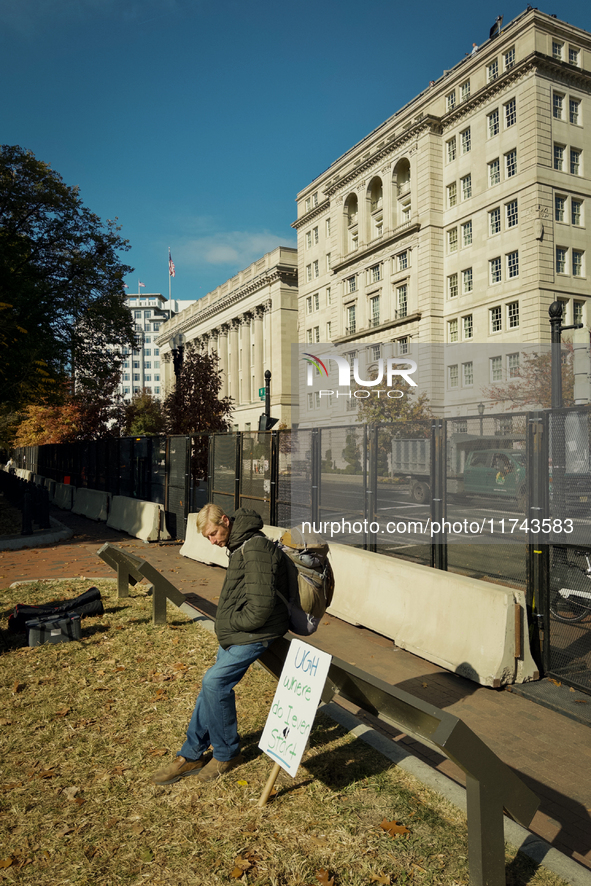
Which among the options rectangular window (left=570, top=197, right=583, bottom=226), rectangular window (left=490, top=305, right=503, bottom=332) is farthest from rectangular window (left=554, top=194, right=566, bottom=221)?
rectangular window (left=490, top=305, right=503, bottom=332)

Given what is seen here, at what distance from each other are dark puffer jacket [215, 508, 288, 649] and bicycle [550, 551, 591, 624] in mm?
3361

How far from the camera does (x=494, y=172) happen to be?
42906 mm

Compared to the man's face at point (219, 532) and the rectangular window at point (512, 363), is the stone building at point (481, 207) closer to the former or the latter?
the rectangular window at point (512, 363)

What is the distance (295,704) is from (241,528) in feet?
3.77

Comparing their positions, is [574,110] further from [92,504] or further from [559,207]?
[92,504]

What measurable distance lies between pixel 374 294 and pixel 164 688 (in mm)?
51009

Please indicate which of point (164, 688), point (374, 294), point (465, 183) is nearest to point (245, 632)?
point (164, 688)

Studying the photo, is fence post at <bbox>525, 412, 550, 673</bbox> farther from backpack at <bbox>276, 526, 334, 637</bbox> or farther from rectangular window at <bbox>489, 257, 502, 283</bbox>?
rectangular window at <bbox>489, 257, 502, 283</bbox>

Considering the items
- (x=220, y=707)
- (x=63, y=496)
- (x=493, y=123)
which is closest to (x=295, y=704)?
(x=220, y=707)

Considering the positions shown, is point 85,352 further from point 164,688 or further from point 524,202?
point 524,202

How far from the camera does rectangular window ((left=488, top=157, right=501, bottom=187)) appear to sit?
1673 inches

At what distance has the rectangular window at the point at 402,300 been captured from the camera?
165 ft

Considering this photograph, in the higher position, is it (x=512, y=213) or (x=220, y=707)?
(x=512, y=213)

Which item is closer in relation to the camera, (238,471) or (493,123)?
(238,471)
